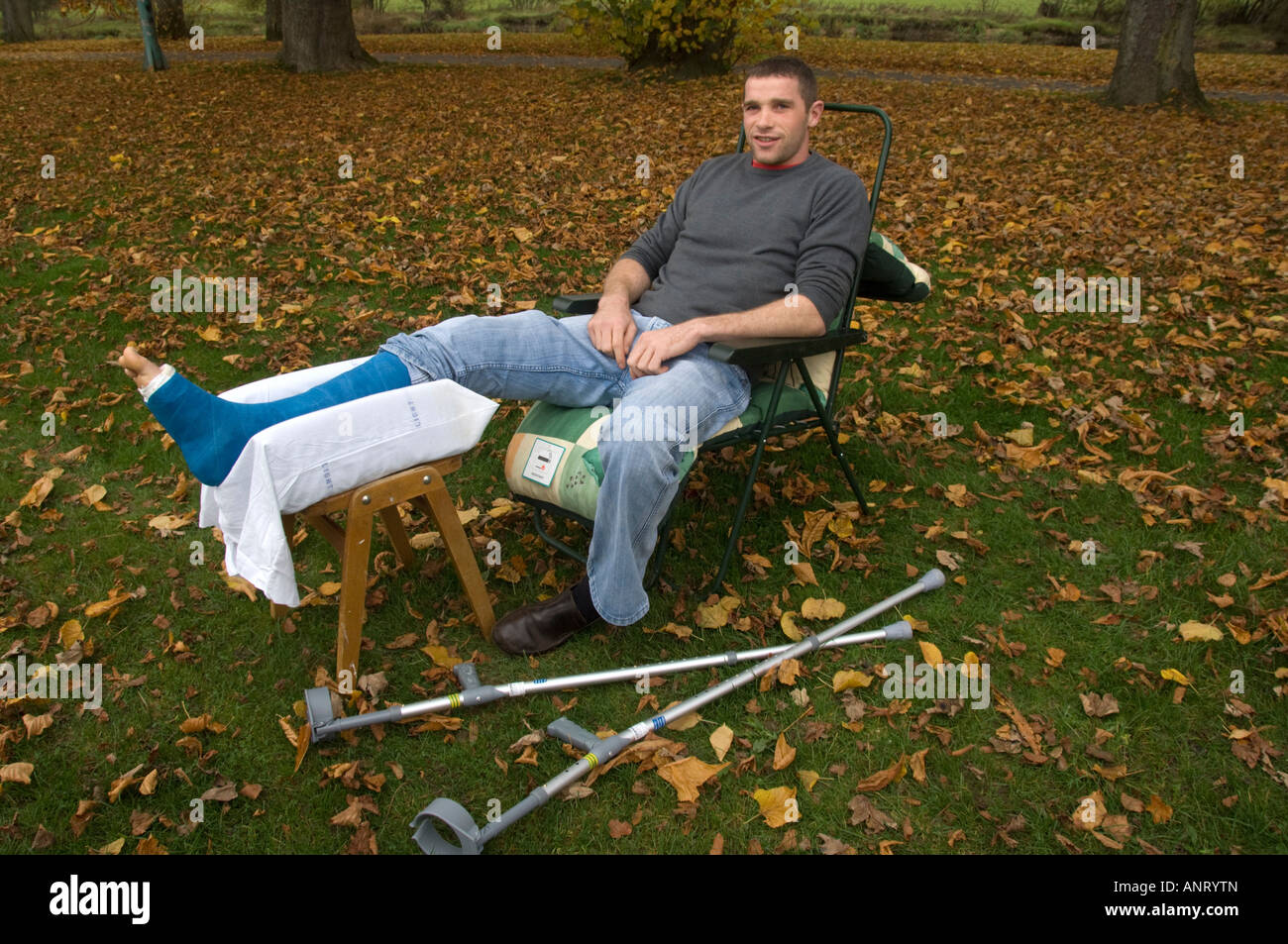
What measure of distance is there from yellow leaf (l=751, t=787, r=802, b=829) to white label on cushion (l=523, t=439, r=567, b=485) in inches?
46.6

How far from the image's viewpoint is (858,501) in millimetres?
3881

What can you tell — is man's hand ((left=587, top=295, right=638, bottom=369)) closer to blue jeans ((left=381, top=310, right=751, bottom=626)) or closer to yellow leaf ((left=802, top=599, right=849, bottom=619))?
blue jeans ((left=381, top=310, right=751, bottom=626))

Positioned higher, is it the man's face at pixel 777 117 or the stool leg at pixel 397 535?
the man's face at pixel 777 117

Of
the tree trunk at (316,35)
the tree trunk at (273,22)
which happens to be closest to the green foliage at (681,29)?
the tree trunk at (316,35)

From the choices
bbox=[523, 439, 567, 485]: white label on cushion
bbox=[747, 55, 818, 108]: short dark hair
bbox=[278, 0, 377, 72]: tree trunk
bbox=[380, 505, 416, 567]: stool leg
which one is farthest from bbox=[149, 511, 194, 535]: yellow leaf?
bbox=[278, 0, 377, 72]: tree trunk

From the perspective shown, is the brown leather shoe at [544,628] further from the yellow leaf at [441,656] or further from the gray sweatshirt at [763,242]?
the gray sweatshirt at [763,242]

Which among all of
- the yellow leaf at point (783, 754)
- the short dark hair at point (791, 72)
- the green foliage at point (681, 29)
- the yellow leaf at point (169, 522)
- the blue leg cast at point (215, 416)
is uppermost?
the green foliage at point (681, 29)

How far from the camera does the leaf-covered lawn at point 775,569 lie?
265 centimetres

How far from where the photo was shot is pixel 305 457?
259 centimetres

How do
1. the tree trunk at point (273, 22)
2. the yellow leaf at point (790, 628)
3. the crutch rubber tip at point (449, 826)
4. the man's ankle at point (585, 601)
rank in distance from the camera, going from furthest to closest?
the tree trunk at point (273, 22) < the yellow leaf at point (790, 628) < the man's ankle at point (585, 601) < the crutch rubber tip at point (449, 826)

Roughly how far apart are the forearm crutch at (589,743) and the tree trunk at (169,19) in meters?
24.7

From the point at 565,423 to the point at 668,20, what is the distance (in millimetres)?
11359

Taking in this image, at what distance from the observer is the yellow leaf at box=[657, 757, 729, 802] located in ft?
8.79

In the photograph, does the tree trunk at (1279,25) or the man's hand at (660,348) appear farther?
the tree trunk at (1279,25)
